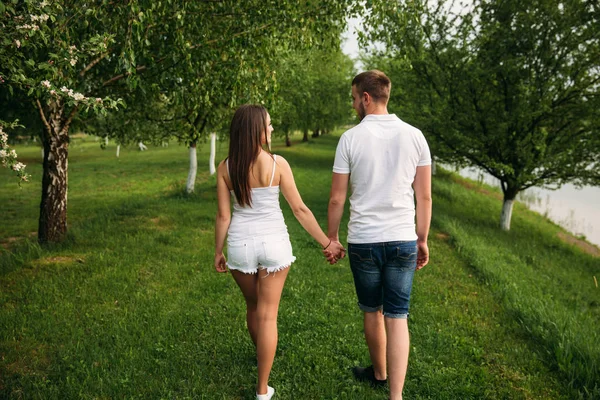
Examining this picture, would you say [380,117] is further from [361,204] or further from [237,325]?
[237,325]

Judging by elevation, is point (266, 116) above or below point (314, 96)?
below

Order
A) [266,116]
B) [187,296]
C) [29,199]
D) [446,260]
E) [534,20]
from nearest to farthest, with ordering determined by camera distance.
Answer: [266,116]
[187,296]
[446,260]
[534,20]
[29,199]

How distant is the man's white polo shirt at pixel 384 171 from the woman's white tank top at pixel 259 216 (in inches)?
25.0

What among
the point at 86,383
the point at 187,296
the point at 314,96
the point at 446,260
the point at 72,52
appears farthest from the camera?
the point at 314,96

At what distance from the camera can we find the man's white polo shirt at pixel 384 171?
3443mm

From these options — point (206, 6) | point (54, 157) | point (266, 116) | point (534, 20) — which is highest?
point (534, 20)

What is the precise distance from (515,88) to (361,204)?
38.5ft

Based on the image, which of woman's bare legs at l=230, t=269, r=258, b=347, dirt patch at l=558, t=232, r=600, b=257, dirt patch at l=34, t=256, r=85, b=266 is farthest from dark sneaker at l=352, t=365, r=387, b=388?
dirt patch at l=558, t=232, r=600, b=257

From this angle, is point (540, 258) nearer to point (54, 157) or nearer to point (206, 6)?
point (206, 6)

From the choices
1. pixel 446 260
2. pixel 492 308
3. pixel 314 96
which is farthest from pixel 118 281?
pixel 314 96

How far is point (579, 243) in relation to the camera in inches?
619

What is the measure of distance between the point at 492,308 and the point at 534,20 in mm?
9797

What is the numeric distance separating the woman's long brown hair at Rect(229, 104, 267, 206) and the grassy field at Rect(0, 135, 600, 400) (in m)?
1.82

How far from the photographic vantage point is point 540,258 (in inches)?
456
